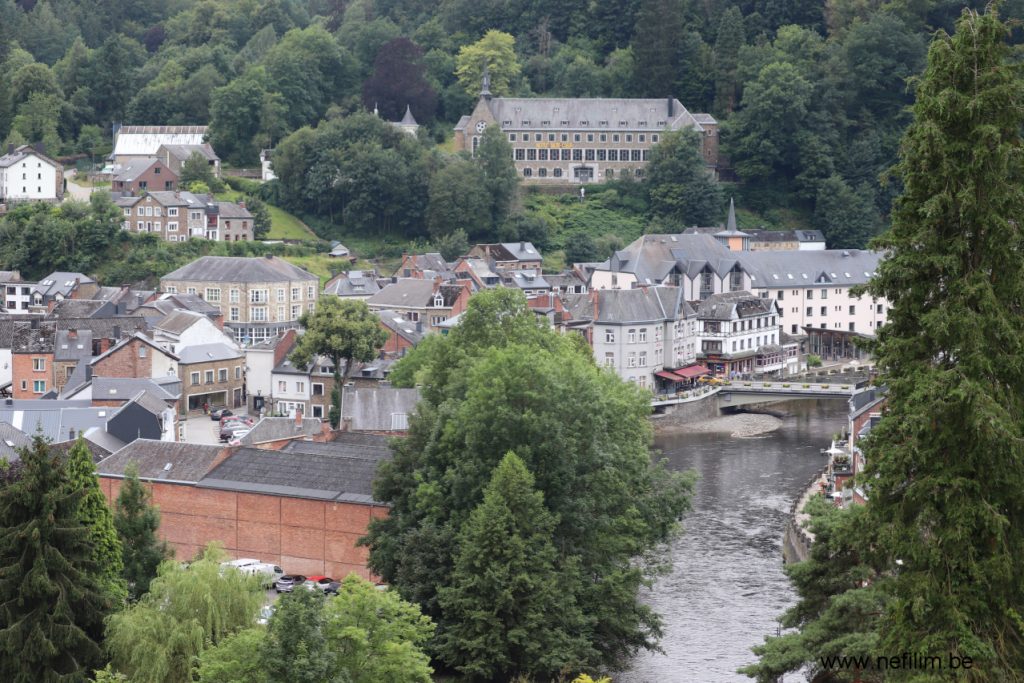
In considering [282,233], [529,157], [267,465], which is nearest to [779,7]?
[529,157]

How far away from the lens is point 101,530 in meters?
26.4

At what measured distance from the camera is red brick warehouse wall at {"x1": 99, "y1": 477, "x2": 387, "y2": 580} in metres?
33.6

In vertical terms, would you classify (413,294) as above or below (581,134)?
below

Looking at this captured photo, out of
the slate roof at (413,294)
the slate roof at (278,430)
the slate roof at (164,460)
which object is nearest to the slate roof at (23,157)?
the slate roof at (413,294)

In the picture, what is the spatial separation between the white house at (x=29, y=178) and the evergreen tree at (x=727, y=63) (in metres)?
37.7

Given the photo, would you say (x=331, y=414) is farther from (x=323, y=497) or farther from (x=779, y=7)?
(x=779, y=7)

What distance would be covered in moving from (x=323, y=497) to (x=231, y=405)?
23112 millimetres

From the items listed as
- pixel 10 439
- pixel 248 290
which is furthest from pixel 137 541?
pixel 248 290

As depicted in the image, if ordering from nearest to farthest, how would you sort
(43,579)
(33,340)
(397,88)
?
(43,579) < (33,340) < (397,88)

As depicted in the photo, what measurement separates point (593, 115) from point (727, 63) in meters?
10.0

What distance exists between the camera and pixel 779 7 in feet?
336

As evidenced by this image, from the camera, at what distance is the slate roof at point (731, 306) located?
66062 millimetres

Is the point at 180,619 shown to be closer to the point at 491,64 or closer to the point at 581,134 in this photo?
the point at 581,134

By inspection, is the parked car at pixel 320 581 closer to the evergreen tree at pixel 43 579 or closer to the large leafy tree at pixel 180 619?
the large leafy tree at pixel 180 619
